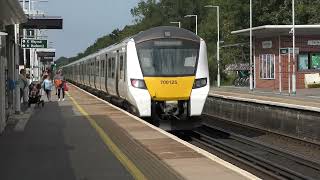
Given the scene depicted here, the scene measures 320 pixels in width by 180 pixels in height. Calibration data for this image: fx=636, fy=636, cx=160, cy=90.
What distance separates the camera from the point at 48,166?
35.3 ft

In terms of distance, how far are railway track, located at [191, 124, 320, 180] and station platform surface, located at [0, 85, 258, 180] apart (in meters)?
1.97

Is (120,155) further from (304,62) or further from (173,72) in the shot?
(304,62)

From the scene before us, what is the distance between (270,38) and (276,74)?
8.78 feet

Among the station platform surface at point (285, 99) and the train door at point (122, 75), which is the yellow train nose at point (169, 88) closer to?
the train door at point (122, 75)

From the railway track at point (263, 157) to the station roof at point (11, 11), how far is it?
6232 millimetres

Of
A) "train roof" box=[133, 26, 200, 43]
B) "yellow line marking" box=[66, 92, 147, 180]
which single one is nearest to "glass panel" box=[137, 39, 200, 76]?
"train roof" box=[133, 26, 200, 43]

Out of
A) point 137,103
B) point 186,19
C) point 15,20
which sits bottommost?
point 137,103

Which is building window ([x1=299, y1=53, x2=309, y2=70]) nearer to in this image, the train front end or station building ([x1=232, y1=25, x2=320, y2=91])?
station building ([x1=232, y1=25, x2=320, y2=91])

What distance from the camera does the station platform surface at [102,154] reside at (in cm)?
987

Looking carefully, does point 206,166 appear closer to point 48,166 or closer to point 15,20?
point 48,166

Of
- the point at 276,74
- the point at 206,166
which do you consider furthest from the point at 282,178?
the point at 276,74

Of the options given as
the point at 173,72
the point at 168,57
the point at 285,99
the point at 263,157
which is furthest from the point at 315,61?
the point at 263,157

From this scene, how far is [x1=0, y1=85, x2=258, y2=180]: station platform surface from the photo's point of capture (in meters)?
9.87

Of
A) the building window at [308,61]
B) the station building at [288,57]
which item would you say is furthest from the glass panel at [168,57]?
the building window at [308,61]
